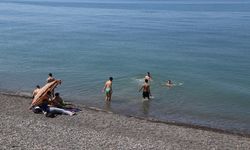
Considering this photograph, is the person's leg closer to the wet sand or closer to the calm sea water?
the wet sand

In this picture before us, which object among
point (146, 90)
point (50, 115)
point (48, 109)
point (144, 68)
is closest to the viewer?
point (50, 115)

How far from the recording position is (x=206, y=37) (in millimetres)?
67250

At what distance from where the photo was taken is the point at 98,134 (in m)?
20.3

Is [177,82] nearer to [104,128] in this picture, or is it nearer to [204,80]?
[204,80]

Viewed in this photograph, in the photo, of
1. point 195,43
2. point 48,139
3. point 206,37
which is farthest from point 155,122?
point 206,37

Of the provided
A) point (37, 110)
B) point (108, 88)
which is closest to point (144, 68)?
point (108, 88)

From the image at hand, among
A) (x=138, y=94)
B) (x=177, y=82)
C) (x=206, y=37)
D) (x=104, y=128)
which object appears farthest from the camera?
(x=206, y=37)

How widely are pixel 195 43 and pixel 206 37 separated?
8058mm

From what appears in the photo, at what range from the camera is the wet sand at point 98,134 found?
18781mm

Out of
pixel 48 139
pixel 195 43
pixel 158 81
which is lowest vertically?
pixel 48 139

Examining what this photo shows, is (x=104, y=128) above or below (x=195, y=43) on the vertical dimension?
below

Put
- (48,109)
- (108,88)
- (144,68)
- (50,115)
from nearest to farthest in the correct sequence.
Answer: (50,115) < (48,109) < (108,88) < (144,68)

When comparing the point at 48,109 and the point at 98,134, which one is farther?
the point at 48,109

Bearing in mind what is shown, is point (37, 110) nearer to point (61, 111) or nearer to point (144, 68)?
point (61, 111)
